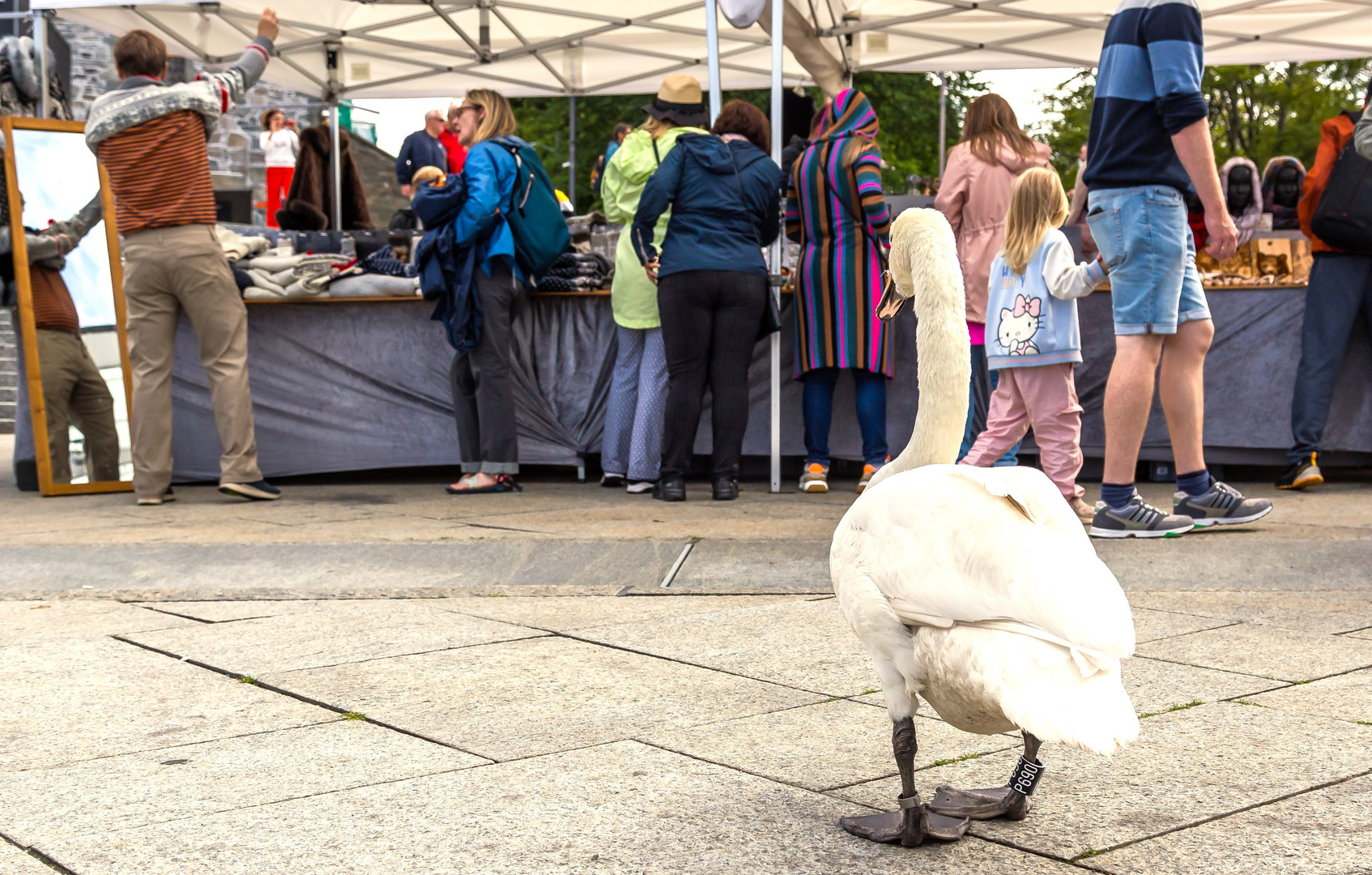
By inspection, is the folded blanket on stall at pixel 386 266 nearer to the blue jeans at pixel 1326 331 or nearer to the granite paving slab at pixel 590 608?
the granite paving slab at pixel 590 608

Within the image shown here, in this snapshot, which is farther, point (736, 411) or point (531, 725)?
point (736, 411)

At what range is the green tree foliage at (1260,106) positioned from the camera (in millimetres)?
33094

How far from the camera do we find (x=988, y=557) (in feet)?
7.80

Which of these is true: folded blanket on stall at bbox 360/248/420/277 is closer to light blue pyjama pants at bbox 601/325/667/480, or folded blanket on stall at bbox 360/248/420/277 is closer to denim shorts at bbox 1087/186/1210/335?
light blue pyjama pants at bbox 601/325/667/480

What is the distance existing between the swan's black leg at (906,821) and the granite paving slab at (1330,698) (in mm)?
1208

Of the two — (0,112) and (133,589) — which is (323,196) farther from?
(133,589)

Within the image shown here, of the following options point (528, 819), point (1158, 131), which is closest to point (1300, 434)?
point (1158, 131)

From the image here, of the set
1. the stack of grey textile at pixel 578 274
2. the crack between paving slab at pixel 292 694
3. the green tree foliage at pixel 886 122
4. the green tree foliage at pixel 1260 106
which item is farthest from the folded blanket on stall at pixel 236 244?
the green tree foliage at pixel 1260 106

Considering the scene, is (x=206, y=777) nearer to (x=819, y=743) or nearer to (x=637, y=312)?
(x=819, y=743)

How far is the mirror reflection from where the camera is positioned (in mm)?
8312

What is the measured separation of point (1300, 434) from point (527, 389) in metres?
4.56

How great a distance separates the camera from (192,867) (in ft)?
7.90

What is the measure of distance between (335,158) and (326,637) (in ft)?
29.1

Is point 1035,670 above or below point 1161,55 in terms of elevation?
below
